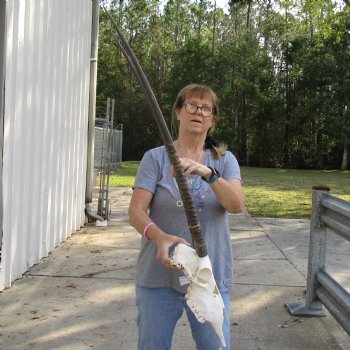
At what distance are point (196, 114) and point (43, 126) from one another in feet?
13.2

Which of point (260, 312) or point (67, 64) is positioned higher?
point (67, 64)

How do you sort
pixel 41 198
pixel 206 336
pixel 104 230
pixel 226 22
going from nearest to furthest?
pixel 206 336
pixel 41 198
pixel 104 230
pixel 226 22

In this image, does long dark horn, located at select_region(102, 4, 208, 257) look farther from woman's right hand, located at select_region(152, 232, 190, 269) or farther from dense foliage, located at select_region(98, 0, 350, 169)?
dense foliage, located at select_region(98, 0, 350, 169)

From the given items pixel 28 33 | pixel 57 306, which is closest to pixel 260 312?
pixel 57 306

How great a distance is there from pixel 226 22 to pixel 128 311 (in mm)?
49494

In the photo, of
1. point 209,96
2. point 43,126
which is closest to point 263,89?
point 43,126

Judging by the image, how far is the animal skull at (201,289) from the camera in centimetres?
191

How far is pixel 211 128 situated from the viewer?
263cm

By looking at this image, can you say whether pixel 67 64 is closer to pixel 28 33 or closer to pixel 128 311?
pixel 28 33

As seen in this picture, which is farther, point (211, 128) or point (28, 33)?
point (28, 33)

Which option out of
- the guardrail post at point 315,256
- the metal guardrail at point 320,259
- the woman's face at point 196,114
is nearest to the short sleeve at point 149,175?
the woman's face at point 196,114

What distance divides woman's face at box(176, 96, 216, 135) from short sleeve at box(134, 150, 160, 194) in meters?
0.23

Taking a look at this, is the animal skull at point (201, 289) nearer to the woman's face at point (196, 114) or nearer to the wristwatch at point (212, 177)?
the wristwatch at point (212, 177)

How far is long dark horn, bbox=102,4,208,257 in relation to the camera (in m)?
1.46
